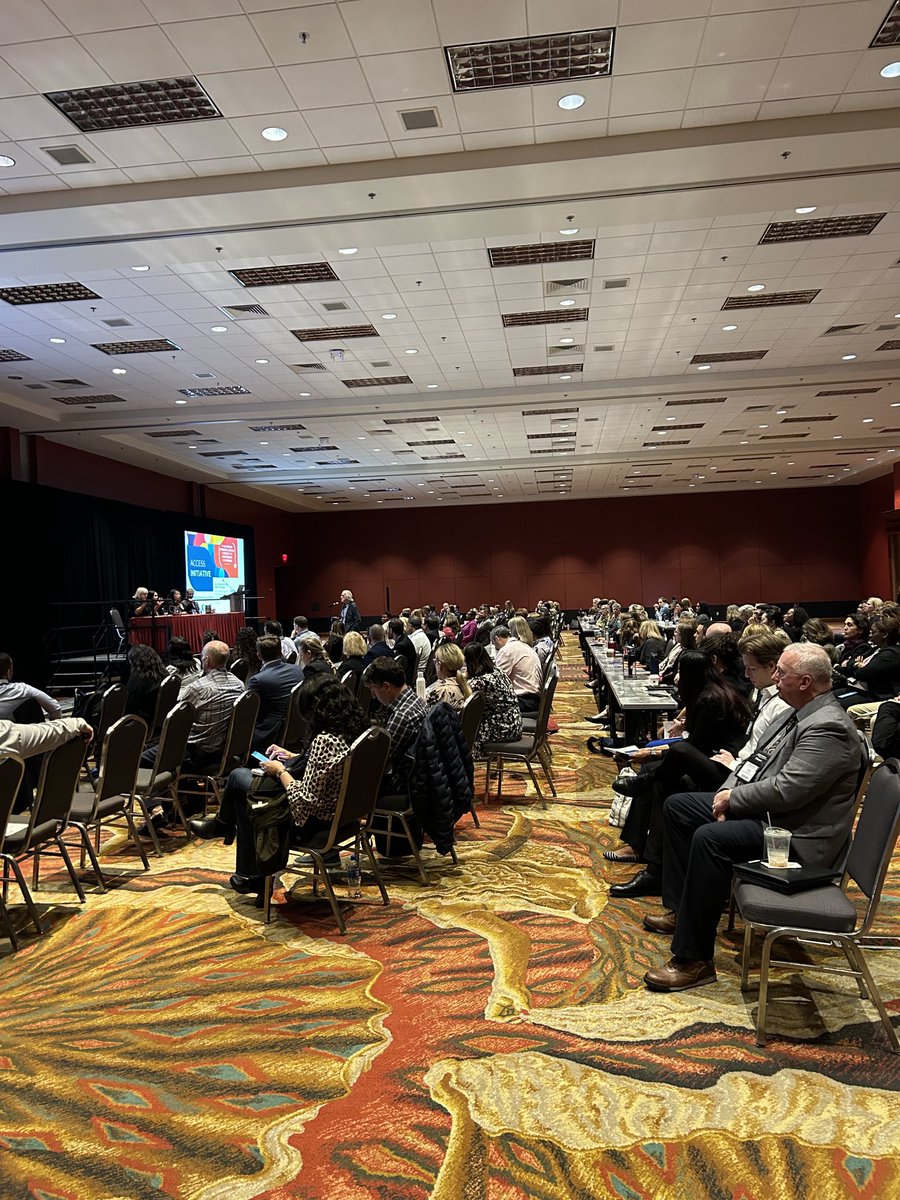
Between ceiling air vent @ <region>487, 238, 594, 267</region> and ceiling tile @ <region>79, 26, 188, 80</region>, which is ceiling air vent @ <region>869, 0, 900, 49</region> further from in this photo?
ceiling tile @ <region>79, 26, 188, 80</region>

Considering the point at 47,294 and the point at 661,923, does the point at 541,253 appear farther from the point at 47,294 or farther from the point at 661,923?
the point at 661,923

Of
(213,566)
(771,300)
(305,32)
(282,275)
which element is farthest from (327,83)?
(213,566)

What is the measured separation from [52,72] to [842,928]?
672 centimetres

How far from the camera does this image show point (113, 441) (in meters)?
17.9

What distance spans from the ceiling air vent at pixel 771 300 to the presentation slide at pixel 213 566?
14.1 meters

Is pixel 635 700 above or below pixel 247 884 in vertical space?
above

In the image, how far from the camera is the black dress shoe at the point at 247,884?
480cm

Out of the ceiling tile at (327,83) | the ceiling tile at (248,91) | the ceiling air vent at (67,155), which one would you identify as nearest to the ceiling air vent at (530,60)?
the ceiling tile at (327,83)

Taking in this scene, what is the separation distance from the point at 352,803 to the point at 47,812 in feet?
5.13

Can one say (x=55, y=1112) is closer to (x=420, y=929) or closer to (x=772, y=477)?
(x=420, y=929)

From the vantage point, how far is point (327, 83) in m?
6.04

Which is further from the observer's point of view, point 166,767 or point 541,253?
point 541,253

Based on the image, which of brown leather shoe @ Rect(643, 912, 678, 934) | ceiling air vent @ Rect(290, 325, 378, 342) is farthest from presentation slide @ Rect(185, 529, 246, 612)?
brown leather shoe @ Rect(643, 912, 678, 934)

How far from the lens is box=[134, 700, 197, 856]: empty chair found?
18.9 feet
